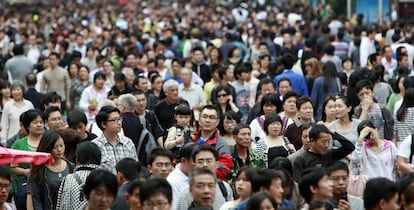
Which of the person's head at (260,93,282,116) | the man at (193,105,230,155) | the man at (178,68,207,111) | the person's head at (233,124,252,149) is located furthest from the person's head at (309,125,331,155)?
the man at (178,68,207,111)

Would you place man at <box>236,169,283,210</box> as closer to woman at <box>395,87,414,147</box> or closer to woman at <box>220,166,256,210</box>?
woman at <box>220,166,256,210</box>

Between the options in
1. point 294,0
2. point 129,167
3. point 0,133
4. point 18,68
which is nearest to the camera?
point 129,167

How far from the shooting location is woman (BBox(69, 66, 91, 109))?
18962mm

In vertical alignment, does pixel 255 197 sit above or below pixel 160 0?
below

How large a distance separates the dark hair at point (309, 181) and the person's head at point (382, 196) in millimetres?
516

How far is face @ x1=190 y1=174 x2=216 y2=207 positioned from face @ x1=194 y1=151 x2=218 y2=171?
38.8 inches

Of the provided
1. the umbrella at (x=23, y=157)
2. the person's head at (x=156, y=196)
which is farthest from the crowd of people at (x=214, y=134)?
the umbrella at (x=23, y=157)

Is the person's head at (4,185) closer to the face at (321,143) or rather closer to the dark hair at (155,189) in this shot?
the dark hair at (155,189)

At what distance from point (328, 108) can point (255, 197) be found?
5028 mm

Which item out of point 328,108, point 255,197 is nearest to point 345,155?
point 328,108

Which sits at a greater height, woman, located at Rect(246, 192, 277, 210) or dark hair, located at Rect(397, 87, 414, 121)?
dark hair, located at Rect(397, 87, 414, 121)

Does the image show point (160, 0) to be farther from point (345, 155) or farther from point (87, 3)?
point (345, 155)

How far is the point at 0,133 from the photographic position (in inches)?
606

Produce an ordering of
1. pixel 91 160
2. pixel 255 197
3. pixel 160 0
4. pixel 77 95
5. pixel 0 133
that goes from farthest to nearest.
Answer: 1. pixel 160 0
2. pixel 77 95
3. pixel 0 133
4. pixel 91 160
5. pixel 255 197
